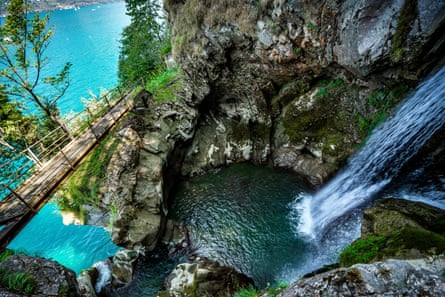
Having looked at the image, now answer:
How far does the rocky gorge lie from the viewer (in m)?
7.86

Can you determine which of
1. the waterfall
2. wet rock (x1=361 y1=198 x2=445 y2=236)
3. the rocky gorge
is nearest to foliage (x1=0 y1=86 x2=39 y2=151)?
the rocky gorge

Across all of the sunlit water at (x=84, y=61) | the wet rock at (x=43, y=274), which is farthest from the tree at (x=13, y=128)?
the wet rock at (x=43, y=274)

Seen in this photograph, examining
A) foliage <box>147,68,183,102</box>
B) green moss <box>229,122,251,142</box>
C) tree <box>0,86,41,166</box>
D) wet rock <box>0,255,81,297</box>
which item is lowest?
green moss <box>229,122,251,142</box>

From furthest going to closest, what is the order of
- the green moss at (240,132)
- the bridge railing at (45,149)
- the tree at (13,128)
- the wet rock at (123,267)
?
the tree at (13,128) → the green moss at (240,132) → the wet rock at (123,267) → the bridge railing at (45,149)

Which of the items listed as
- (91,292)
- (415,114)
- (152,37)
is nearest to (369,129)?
(415,114)

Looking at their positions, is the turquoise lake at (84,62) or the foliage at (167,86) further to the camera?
the turquoise lake at (84,62)

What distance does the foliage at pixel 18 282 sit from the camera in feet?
17.6

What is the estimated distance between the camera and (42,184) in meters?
9.34

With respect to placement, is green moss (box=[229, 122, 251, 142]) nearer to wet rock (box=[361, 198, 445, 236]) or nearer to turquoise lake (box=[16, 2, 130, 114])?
wet rock (box=[361, 198, 445, 236])

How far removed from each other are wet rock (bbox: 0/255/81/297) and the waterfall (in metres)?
8.39

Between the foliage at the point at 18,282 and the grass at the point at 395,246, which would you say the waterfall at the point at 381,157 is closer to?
the grass at the point at 395,246

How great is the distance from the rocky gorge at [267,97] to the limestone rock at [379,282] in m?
1.15

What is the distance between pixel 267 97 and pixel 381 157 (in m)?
6.71

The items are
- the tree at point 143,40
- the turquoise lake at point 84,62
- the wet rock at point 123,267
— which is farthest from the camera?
the turquoise lake at point 84,62
